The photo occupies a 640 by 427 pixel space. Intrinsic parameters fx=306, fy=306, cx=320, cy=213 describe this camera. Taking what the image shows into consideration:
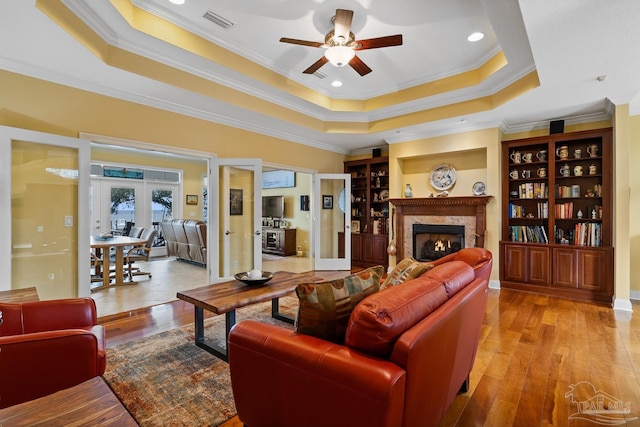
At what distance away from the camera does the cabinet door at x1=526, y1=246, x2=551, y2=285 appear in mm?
4602

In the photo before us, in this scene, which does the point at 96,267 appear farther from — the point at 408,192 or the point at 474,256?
the point at 474,256

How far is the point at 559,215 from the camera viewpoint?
4684 mm

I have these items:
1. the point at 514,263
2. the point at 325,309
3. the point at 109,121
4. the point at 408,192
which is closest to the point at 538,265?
the point at 514,263

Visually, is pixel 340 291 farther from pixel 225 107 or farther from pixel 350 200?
pixel 350 200

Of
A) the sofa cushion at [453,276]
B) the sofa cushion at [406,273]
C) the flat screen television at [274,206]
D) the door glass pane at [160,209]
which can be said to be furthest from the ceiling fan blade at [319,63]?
the door glass pane at [160,209]

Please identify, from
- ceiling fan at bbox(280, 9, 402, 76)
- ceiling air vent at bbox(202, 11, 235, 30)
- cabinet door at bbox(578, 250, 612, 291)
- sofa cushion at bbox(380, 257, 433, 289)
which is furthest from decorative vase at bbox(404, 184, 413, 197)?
ceiling air vent at bbox(202, 11, 235, 30)

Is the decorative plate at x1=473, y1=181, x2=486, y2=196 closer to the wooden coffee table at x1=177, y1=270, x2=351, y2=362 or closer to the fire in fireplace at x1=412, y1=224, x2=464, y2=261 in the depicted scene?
the fire in fireplace at x1=412, y1=224, x2=464, y2=261

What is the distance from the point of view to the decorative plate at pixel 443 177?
563 centimetres

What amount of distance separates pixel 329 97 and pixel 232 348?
14.4ft

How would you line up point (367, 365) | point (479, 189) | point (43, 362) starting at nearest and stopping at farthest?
point (367, 365)
point (43, 362)
point (479, 189)

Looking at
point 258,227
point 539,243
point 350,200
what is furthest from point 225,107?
point 539,243

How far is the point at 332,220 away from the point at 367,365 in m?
5.62

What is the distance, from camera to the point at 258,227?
5047 mm

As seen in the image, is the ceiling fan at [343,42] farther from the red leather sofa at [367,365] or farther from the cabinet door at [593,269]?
the cabinet door at [593,269]
